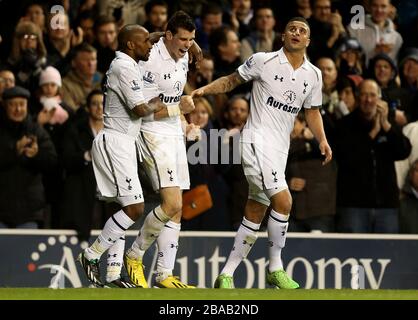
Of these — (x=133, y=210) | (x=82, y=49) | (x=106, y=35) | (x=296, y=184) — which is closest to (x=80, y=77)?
(x=82, y=49)

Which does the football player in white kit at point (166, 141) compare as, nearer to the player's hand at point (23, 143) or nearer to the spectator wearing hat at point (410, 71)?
the player's hand at point (23, 143)

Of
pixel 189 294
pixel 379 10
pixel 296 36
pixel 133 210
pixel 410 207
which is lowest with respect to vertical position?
pixel 189 294

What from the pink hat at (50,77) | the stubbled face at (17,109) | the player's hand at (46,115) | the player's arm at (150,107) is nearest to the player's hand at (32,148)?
the stubbled face at (17,109)

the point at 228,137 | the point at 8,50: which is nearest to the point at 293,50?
the point at 228,137

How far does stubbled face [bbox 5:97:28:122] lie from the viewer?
17172 millimetres

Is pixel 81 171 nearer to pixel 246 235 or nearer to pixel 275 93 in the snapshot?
pixel 246 235

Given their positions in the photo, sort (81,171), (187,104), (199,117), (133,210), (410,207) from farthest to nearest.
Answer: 1. (410,207)
2. (199,117)
3. (81,171)
4. (187,104)
5. (133,210)

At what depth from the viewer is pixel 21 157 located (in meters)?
17.3

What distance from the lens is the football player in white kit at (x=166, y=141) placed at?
1470cm

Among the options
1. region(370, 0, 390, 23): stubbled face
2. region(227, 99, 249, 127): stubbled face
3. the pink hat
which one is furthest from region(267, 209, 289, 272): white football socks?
region(370, 0, 390, 23): stubbled face

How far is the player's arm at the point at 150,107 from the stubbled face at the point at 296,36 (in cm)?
141

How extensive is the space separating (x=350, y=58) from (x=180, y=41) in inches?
214

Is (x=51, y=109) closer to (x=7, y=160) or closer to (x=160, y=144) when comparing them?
(x=7, y=160)

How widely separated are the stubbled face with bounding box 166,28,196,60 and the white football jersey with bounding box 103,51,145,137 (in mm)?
453
